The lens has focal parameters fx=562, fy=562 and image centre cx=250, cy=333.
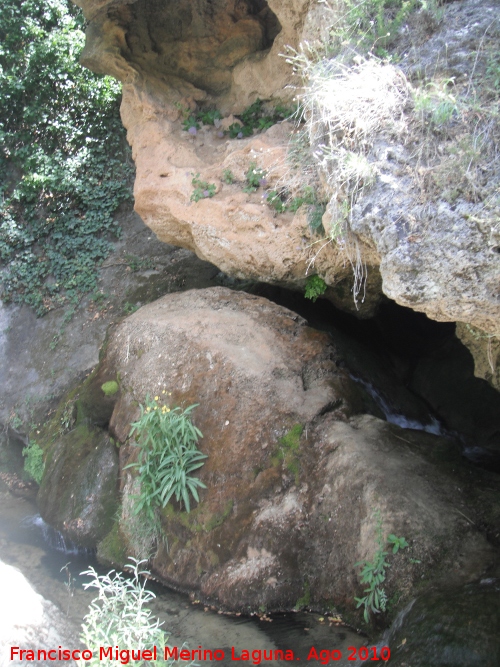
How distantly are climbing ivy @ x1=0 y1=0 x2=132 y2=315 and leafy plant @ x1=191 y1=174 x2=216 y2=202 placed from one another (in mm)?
3468

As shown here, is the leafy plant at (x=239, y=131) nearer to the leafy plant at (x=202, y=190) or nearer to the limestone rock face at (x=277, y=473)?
the leafy plant at (x=202, y=190)

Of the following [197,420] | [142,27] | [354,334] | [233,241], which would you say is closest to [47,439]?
[197,420]

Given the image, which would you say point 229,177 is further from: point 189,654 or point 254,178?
point 189,654

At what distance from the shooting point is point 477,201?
3.12m

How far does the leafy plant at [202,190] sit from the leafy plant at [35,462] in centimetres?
362

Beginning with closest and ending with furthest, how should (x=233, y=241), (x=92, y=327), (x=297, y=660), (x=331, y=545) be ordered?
(x=297, y=660), (x=331, y=545), (x=233, y=241), (x=92, y=327)

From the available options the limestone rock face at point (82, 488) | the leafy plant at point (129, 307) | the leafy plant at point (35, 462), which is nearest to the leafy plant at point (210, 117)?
the leafy plant at point (129, 307)

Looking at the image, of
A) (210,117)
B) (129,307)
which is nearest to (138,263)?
(129,307)

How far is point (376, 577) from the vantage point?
12.4 feet

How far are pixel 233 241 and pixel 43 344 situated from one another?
409cm

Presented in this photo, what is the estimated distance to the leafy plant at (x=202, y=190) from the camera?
583 cm

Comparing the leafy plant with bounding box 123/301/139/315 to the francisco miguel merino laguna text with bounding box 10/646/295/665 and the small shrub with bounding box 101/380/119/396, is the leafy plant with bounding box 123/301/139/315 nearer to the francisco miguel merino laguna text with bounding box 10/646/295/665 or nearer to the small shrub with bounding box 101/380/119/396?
the small shrub with bounding box 101/380/119/396

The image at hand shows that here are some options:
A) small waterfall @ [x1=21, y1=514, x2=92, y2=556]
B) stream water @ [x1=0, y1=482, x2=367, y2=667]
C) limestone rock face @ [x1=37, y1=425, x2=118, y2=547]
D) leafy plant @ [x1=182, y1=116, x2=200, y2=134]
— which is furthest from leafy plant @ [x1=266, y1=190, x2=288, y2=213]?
small waterfall @ [x1=21, y1=514, x2=92, y2=556]

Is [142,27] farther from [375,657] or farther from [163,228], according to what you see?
[375,657]
